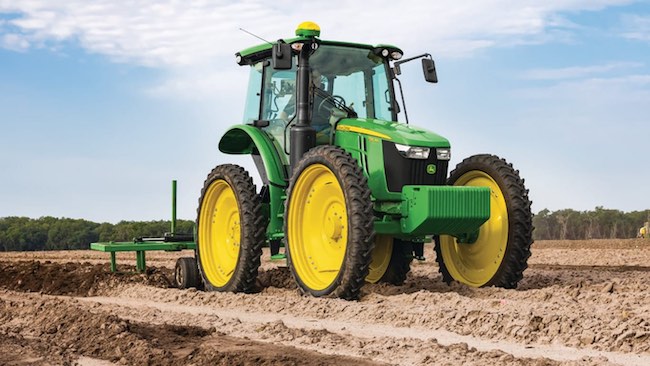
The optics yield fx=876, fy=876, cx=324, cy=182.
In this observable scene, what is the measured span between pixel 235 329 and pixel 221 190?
4.00 m

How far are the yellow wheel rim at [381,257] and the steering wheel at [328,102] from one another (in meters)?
1.94

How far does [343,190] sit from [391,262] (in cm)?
265

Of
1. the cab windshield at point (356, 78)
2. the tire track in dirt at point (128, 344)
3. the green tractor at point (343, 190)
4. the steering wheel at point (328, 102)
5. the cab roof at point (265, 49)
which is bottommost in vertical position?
the tire track in dirt at point (128, 344)

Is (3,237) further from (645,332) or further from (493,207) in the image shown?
(645,332)

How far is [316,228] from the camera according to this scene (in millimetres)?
9711

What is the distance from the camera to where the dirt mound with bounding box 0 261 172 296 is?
488 inches

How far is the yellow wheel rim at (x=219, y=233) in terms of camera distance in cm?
1129

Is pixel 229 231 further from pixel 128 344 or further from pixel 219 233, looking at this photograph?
pixel 128 344

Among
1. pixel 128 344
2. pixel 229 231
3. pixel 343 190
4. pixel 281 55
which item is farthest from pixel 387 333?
pixel 229 231

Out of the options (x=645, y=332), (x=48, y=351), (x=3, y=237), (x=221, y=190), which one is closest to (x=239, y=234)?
(x=221, y=190)

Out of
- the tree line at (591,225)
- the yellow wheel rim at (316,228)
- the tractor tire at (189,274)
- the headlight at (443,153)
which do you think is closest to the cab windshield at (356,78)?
the headlight at (443,153)

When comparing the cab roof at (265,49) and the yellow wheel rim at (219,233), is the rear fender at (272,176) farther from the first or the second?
the cab roof at (265,49)

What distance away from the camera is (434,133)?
32.8ft

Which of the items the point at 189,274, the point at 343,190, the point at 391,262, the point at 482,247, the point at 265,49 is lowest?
the point at 189,274
